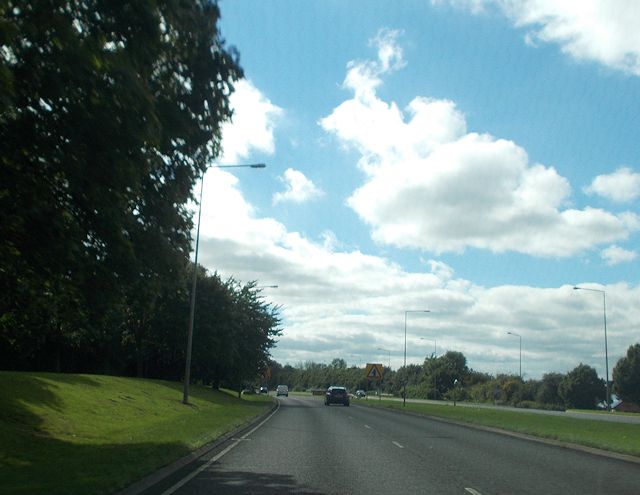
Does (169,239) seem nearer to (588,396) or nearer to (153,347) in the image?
(153,347)

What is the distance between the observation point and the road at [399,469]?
1185 cm

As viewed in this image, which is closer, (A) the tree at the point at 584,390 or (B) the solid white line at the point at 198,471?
(B) the solid white line at the point at 198,471

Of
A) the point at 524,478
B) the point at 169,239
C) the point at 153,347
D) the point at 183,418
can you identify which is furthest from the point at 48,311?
the point at 153,347

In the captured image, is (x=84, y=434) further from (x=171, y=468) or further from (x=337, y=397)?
(x=337, y=397)

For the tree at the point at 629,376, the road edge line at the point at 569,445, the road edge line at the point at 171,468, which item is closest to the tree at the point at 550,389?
Result: the tree at the point at 629,376

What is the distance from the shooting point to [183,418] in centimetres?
2764

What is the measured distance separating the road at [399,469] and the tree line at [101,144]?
15.2 feet

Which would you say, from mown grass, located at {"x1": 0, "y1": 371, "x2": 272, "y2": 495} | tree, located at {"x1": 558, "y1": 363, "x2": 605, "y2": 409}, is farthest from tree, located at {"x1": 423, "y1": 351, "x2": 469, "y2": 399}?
mown grass, located at {"x1": 0, "y1": 371, "x2": 272, "y2": 495}

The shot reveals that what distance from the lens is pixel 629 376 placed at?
104 m

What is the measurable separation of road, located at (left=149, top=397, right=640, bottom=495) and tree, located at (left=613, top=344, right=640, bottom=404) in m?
90.0

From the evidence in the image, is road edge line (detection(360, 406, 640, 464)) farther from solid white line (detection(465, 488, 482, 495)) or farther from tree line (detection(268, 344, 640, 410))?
tree line (detection(268, 344, 640, 410))

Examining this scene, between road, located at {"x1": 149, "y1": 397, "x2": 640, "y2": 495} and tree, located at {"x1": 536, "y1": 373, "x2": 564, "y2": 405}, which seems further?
tree, located at {"x1": 536, "y1": 373, "x2": 564, "y2": 405}

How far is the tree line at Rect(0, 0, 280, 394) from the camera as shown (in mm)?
10242

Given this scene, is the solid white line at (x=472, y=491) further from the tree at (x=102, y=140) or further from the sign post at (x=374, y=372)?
the sign post at (x=374, y=372)
